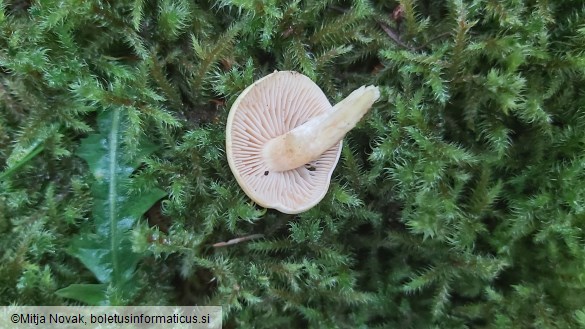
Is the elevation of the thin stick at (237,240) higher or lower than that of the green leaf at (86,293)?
higher

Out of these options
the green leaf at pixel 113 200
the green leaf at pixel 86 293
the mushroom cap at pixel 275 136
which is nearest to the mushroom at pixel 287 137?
the mushroom cap at pixel 275 136

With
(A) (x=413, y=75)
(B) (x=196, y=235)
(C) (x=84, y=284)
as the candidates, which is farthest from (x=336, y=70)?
(C) (x=84, y=284)

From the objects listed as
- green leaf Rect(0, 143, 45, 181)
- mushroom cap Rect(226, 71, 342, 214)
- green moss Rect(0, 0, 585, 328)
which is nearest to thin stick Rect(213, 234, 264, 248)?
green moss Rect(0, 0, 585, 328)

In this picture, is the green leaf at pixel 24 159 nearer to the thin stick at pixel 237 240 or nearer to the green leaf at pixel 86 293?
the green leaf at pixel 86 293

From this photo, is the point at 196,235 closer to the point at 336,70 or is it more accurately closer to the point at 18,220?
the point at 18,220

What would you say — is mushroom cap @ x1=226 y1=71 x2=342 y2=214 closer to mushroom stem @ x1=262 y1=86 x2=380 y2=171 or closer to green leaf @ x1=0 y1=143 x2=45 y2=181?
mushroom stem @ x1=262 y1=86 x2=380 y2=171

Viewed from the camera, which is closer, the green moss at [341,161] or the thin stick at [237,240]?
the green moss at [341,161]
